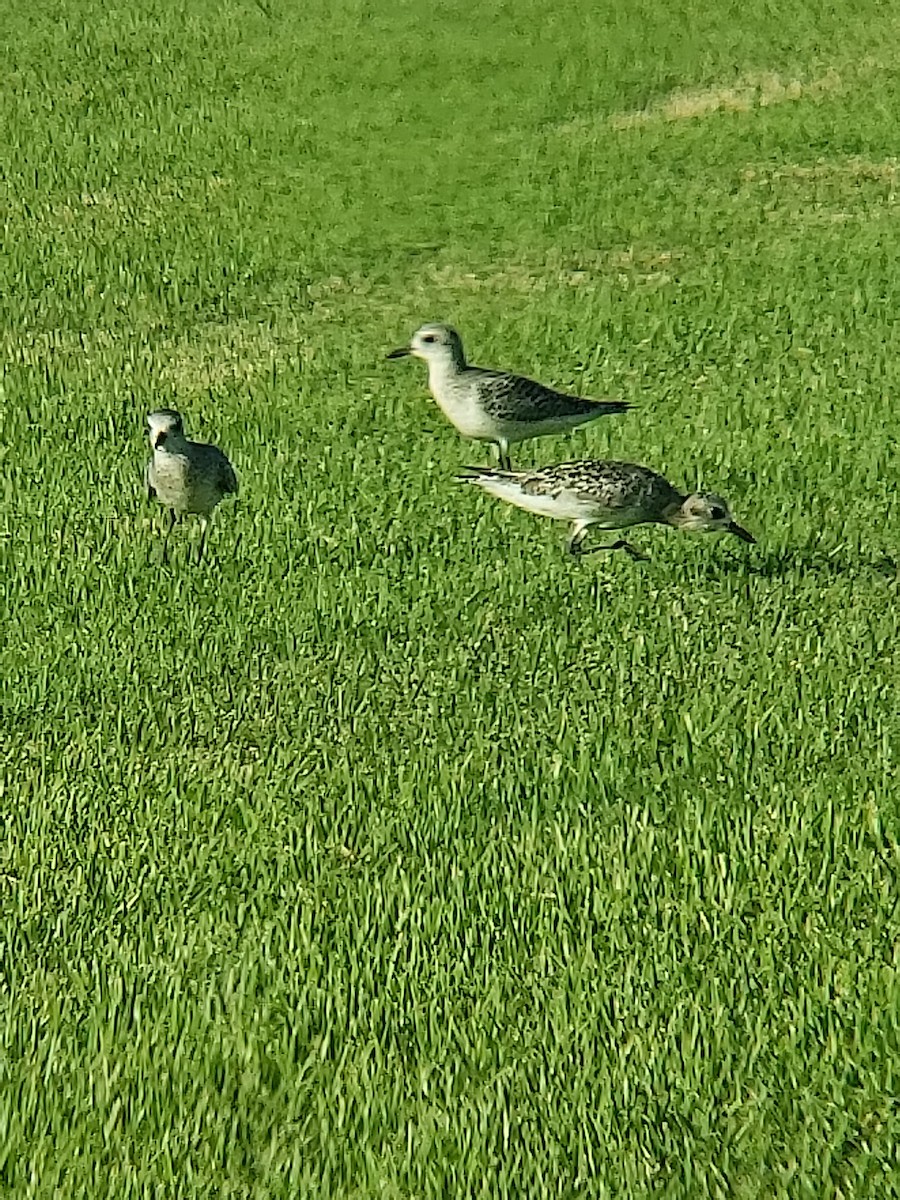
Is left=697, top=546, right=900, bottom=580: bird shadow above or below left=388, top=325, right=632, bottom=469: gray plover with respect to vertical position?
below

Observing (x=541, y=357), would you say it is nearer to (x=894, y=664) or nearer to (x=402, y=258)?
(x=402, y=258)

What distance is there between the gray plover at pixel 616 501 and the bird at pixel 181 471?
1784mm

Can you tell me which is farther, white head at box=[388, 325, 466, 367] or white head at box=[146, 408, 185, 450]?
white head at box=[388, 325, 466, 367]

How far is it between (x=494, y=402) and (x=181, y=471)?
2.14m

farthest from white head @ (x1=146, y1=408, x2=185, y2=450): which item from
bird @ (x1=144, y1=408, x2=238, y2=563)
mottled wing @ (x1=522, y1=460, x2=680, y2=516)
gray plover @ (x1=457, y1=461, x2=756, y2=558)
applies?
mottled wing @ (x1=522, y1=460, x2=680, y2=516)

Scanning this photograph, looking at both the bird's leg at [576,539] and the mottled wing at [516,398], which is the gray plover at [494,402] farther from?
the bird's leg at [576,539]

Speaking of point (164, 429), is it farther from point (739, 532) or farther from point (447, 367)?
point (739, 532)

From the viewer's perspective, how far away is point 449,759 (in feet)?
26.6

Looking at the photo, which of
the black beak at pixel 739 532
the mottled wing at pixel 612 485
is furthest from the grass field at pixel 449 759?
the mottled wing at pixel 612 485

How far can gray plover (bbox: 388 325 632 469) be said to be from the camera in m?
11.8

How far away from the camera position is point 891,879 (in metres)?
6.87

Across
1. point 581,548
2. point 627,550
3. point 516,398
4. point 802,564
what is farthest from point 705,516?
point 516,398

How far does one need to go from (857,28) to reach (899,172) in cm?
868

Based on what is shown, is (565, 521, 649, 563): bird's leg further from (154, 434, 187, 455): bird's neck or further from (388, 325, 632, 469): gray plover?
(154, 434, 187, 455): bird's neck
